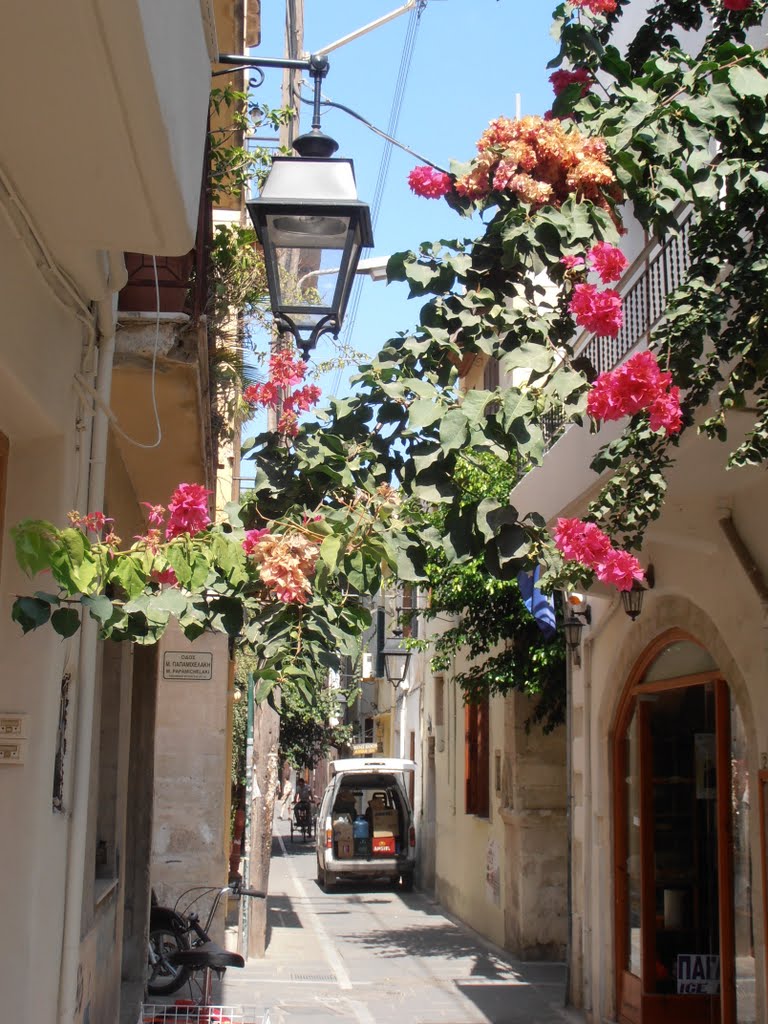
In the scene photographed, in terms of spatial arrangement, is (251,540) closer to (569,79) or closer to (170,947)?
(569,79)

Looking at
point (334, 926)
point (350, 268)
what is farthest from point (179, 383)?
point (334, 926)

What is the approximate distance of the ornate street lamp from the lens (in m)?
4.67

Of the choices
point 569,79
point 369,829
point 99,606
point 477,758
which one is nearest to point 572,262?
point 569,79

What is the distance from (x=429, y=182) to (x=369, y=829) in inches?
797

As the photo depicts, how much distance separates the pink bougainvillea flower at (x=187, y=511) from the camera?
3.40 m

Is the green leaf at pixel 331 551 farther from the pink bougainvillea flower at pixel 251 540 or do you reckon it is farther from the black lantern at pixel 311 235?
the black lantern at pixel 311 235

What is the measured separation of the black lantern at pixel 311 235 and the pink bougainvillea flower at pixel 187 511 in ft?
4.71

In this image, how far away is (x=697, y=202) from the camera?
4.34 metres

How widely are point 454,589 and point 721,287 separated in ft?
28.6

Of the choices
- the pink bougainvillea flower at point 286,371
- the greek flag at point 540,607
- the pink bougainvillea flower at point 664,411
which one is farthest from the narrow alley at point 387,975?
the pink bougainvillea flower at point 664,411

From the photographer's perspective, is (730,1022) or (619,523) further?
(730,1022)

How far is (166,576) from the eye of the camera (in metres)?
3.41

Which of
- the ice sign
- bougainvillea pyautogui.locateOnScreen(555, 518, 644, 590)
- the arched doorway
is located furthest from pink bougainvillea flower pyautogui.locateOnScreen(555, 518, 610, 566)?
the ice sign

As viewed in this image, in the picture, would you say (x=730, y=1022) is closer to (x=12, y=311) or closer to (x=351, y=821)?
(x=12, y=311)
